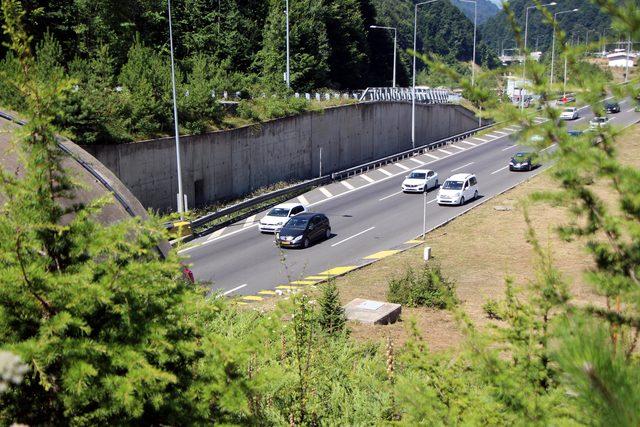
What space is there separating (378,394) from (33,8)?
1558 inches

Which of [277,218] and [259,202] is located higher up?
[277,218]

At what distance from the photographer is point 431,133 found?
66938 mm

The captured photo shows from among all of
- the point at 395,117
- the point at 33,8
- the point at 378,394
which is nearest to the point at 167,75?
the point at 33,8

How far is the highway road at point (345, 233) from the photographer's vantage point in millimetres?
25031

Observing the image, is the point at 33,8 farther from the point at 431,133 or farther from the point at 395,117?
the point at 431,133

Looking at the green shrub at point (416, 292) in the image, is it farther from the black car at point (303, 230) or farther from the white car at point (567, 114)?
the white car at point (567, 114)

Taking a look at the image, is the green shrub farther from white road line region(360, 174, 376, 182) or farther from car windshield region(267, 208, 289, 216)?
white road line region(360, 174, 376, 182)

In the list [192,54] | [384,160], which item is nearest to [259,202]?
[384,160]

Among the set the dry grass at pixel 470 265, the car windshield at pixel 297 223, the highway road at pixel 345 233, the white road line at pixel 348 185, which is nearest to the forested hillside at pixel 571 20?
the dry grass at pixel 470 265

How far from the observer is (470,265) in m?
26.4

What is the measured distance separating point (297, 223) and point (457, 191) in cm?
1168

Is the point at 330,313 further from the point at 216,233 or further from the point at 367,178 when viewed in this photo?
the point at 367,178

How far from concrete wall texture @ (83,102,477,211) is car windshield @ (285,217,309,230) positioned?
827 cm

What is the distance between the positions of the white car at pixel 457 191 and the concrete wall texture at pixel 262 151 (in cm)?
575
